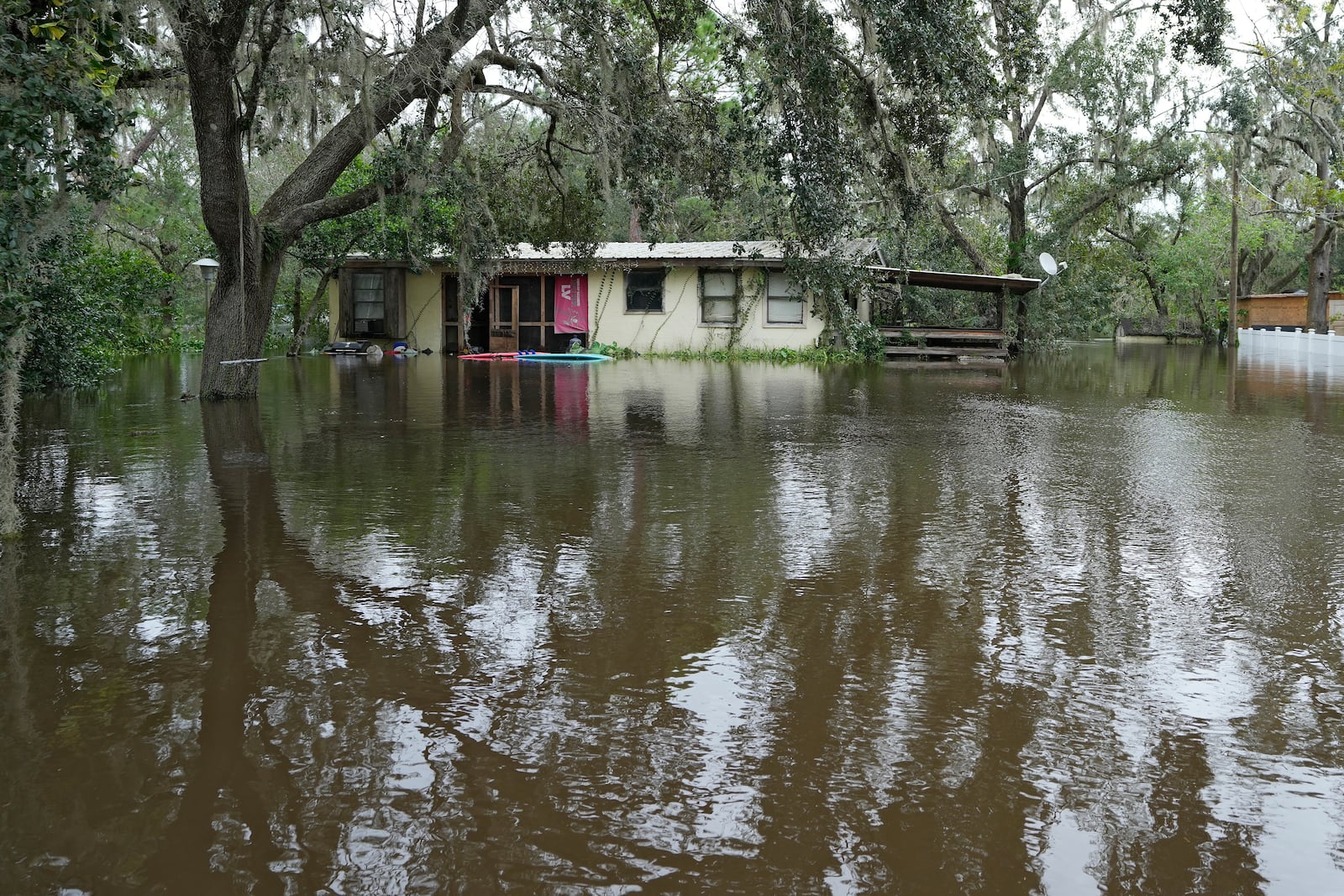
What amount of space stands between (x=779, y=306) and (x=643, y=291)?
3.83 metres

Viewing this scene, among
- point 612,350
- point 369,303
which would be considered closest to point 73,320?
point 612,350

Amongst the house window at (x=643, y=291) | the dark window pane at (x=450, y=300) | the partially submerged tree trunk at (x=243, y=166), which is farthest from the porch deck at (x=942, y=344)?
the partially submerged tree trunk at (x=243, y=166)

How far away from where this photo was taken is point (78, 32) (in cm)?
750

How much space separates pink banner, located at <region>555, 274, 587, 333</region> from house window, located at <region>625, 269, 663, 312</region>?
1.23 meters

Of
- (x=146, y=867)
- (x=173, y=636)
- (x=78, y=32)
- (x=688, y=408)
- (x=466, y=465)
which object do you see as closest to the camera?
(x=146, y=867)

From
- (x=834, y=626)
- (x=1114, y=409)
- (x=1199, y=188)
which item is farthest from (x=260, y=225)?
(x=1199, y=188)

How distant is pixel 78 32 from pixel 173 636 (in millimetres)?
4536

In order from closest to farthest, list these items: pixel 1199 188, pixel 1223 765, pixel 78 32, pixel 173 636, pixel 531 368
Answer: pixel 1223 765 → pixel 173 636 → pixel 78 32 → pixel 531 368 → pixel 1199 188

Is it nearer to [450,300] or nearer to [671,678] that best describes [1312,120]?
[450,300]

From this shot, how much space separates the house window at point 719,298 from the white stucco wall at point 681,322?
0.14m

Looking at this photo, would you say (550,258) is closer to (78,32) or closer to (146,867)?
(78,32)

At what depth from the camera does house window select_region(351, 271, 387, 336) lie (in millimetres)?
32906

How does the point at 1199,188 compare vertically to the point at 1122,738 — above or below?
above

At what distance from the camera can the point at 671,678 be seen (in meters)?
4.58
